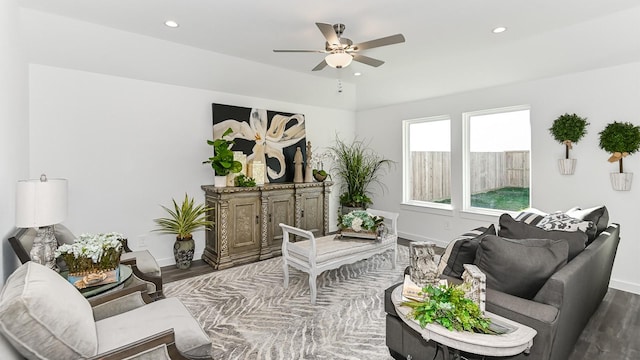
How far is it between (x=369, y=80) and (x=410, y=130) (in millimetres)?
1221

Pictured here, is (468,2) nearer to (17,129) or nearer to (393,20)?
(393,20)

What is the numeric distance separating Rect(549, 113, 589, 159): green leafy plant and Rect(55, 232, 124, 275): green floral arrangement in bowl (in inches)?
191

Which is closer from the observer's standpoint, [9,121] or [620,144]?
[9,121]

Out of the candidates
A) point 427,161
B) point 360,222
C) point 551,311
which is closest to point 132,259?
point 360,222

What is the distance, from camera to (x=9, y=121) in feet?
7.88

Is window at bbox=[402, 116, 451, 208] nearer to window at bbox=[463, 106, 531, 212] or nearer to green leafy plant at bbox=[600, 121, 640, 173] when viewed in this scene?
window at bbox=[463, 106, 531, 212]

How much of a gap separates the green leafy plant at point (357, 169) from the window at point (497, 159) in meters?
1.51

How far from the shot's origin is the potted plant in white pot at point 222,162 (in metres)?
4.27

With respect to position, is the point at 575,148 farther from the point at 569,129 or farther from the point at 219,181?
the point at 219,181

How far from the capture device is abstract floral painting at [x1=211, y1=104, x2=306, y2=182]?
15.7 ft

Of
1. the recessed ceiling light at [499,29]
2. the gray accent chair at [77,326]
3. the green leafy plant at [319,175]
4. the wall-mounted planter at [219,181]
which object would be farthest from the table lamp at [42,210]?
the recessed ceiling light at [499,29]

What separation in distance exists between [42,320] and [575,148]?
5111mm

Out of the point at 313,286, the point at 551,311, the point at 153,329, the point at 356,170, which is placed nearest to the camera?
the point at 551,311

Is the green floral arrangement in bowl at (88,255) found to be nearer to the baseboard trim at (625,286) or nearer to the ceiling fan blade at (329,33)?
the ceiling fan blade at (329,33)
